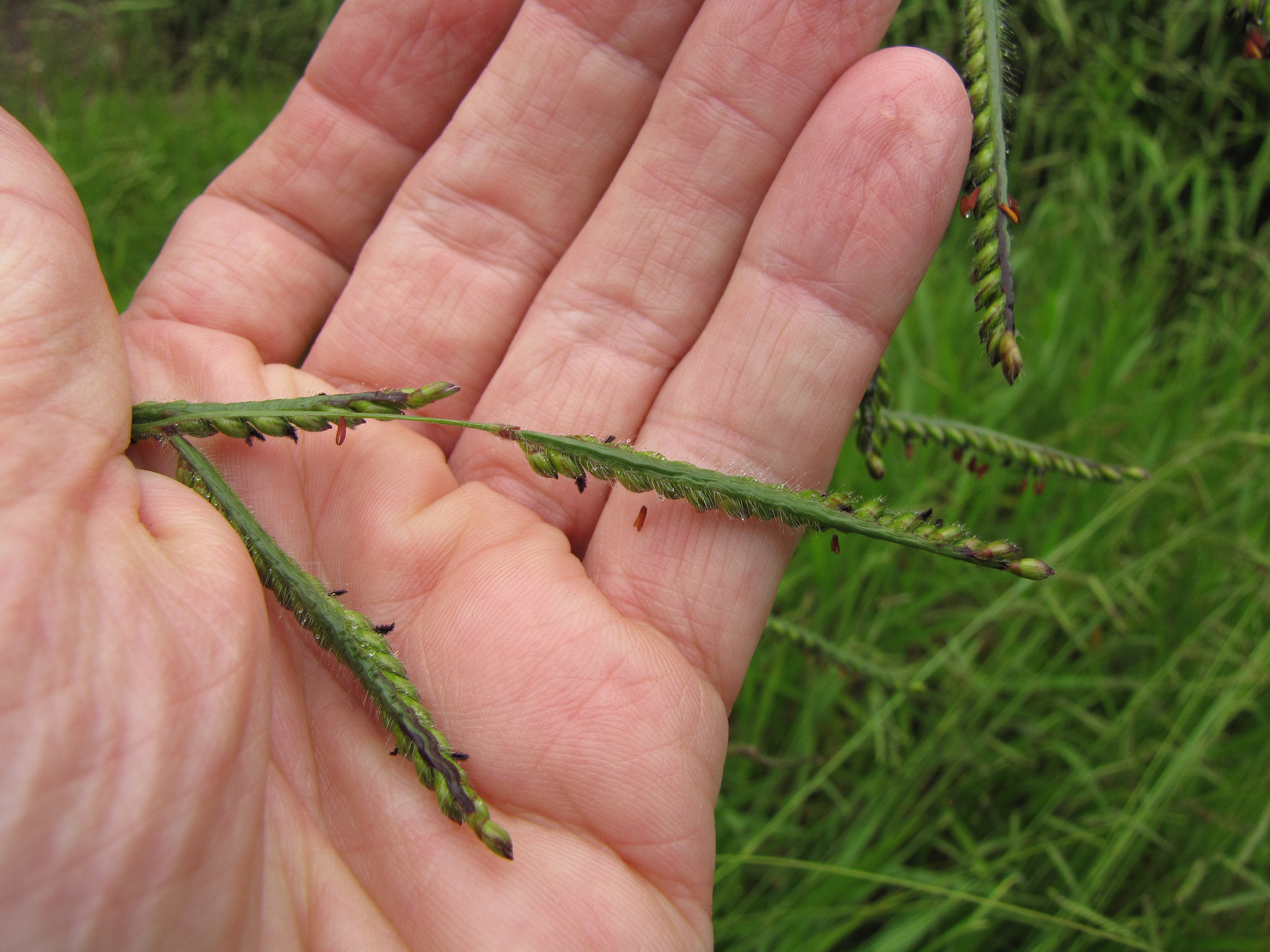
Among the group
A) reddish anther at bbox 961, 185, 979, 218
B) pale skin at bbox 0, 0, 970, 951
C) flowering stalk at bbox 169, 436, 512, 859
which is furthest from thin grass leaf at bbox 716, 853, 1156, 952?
reddish anther at bbox 961, 185, 979, 218

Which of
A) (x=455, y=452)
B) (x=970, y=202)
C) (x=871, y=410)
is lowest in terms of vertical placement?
(x=455, y=452)

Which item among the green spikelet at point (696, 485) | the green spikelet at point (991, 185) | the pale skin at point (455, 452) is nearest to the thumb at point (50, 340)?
the pale skin at point (455, 452)

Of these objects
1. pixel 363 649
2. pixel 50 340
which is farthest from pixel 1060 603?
pixel 50 340

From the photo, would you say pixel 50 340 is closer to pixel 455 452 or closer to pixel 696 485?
pixel 455 452

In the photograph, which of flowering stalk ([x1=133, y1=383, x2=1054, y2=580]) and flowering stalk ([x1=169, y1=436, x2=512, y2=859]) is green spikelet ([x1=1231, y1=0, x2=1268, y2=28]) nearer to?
flowering stalk ([x1=133, y1=383, x2=1054, y2=580])

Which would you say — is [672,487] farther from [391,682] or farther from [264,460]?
[264,460]

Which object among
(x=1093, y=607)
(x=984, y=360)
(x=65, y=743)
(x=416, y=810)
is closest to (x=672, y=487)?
(x=416, y=810)

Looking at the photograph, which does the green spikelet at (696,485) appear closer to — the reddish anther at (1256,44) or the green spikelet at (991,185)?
the green spikelet at (991,185)
